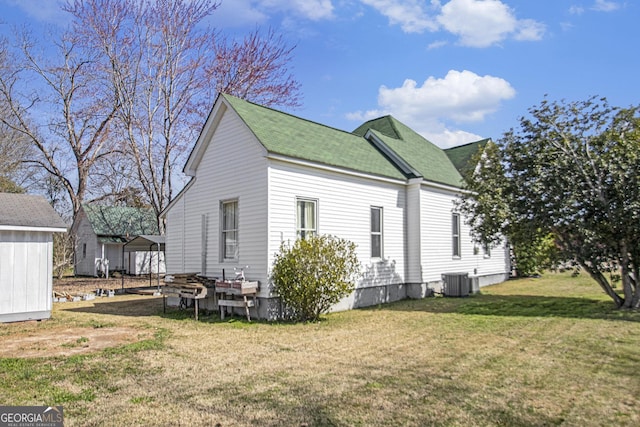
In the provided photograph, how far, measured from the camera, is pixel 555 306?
13031mm

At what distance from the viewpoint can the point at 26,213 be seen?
1137 centimetres

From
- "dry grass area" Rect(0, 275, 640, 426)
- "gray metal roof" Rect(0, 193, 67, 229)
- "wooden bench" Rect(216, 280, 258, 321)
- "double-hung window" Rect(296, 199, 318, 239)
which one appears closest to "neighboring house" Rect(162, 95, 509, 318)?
"double-hung window" Rect(296, 199, 318, 239)

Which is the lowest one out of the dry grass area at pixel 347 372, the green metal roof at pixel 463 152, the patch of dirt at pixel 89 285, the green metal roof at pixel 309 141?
the patch of dirt at pixel 89 285

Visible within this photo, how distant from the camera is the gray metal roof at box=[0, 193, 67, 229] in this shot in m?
10.9

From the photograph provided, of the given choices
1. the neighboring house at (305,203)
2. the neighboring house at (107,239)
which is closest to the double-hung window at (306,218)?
the neighboring house at (305,203)

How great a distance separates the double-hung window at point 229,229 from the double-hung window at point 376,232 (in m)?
4.37

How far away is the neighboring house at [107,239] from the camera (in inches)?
1200

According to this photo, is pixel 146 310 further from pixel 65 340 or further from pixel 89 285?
pixel 89 285

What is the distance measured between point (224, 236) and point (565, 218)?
9.18 meters

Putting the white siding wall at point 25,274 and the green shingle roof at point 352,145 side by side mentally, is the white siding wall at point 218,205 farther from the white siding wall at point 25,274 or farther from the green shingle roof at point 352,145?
the white siding wall at point 25,274

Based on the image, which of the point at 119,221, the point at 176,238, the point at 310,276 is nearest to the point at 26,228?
the point at 176,238

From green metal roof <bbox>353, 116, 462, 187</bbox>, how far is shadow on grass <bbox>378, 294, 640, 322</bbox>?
172 inches

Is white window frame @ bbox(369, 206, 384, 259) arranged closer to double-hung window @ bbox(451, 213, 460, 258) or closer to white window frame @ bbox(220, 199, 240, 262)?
white window frame @ bbox(220, 199, 240, 262)

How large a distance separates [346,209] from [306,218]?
154 cm
